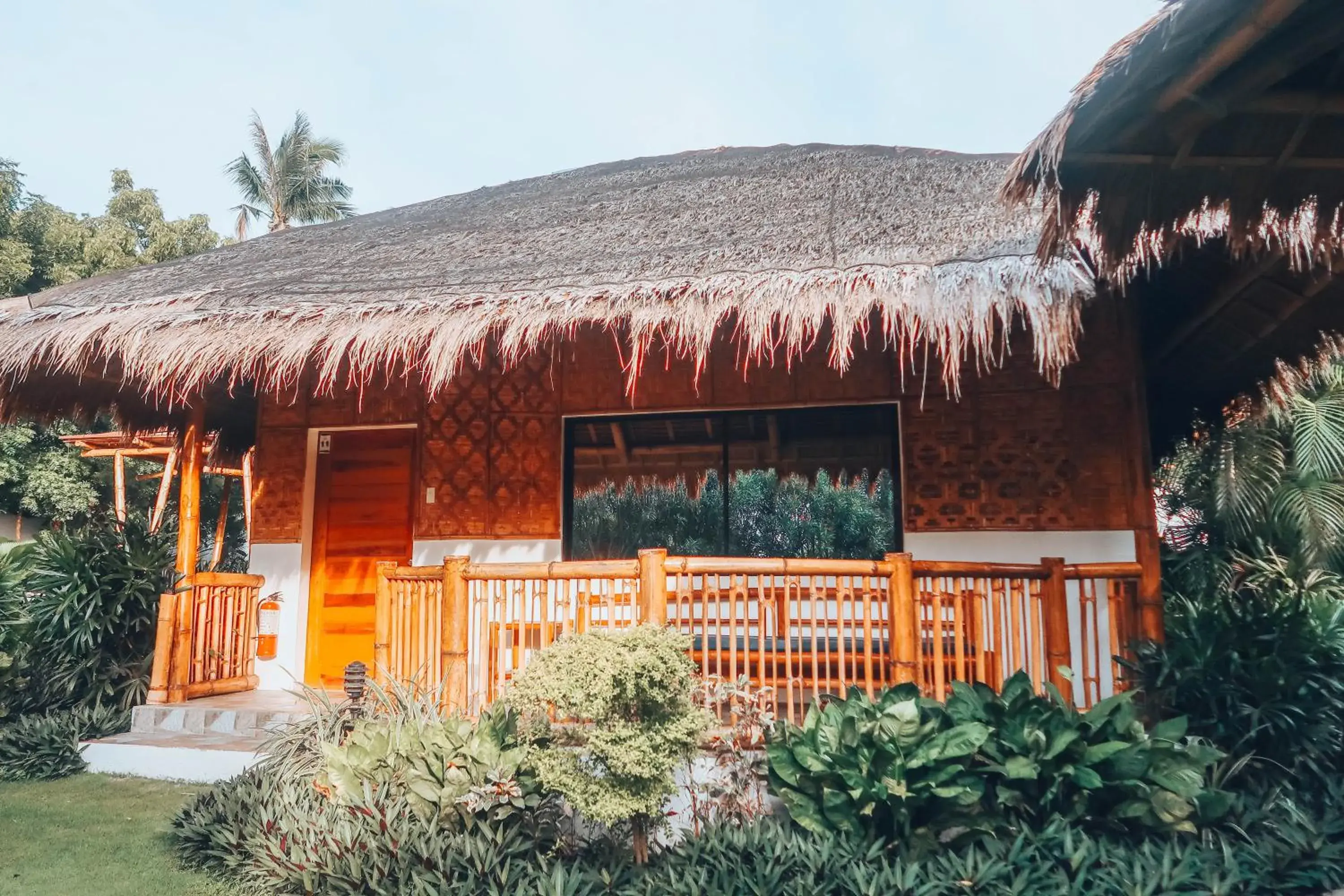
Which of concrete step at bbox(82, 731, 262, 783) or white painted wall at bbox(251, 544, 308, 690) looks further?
white painted wall at bbox(251, 544, 308, 690)

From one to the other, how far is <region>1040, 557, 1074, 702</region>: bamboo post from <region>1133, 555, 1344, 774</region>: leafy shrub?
1.69 feet

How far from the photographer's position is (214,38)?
33.3 ft

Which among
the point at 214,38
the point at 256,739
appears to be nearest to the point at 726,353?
the point at 256,739

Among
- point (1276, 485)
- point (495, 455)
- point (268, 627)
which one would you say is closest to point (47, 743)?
point (268, 627)

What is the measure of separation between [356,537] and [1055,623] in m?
5.16

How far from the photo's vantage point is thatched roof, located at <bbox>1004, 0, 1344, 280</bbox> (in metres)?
2.46

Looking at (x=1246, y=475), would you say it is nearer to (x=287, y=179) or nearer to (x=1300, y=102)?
(x=1300, y=102)

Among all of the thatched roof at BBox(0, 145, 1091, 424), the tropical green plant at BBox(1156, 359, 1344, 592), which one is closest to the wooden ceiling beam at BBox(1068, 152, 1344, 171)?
the thatched roof at BBox(0, 145, 1091, 424)

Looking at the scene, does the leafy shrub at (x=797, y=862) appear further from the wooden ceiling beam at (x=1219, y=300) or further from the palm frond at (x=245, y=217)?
the palm frond at (x=245, y=217)

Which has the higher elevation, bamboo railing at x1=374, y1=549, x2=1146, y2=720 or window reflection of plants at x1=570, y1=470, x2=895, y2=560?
window reflection of plants at x1=570, y1=470, x2=895, y2=560

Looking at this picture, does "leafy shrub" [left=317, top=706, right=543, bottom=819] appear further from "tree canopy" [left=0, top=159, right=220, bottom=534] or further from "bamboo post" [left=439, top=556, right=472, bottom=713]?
"tree canopy" [left=0, top=159, right=220, bottom=534]

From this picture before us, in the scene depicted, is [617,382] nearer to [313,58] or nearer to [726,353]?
[726,353]

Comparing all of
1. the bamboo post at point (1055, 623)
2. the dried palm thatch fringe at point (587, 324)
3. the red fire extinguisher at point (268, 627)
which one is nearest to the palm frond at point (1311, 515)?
the dried palm thatch fringe at point (587, 324)

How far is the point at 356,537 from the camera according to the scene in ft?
22.7
